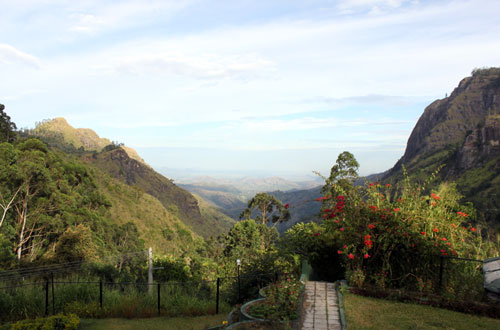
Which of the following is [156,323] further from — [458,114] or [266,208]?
[458,114]

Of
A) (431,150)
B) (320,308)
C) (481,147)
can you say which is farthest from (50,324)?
(431,150)

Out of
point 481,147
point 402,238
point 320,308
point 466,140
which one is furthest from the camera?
point 466,140

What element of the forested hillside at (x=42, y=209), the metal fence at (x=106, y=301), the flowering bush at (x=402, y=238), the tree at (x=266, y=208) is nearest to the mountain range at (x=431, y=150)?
the forested hillside at (x=42, y=209)

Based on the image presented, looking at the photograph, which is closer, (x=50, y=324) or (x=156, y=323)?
(x=50, y=324)

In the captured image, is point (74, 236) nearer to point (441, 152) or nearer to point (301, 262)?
point (301, 262)

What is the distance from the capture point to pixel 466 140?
89.3 meters

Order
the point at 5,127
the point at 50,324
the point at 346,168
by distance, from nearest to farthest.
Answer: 1. the point at 50,324
2. the point at 346,168
3. the point at 5,127

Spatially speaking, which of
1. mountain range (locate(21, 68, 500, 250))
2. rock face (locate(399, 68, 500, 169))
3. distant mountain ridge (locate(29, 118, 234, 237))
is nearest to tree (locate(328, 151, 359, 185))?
mountain range (locate(21, 68, 500, 250))

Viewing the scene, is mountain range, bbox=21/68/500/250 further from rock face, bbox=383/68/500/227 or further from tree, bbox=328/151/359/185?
tree, bbox=328/151/359/185

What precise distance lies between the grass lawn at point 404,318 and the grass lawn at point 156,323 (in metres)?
3.18

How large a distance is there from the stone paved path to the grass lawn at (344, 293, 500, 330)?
223 mm

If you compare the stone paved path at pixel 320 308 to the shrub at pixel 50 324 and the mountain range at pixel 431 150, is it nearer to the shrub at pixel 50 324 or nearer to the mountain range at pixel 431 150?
the shrub at pixel 50 324

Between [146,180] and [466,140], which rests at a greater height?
[466,140]

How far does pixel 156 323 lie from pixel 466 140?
101 m
